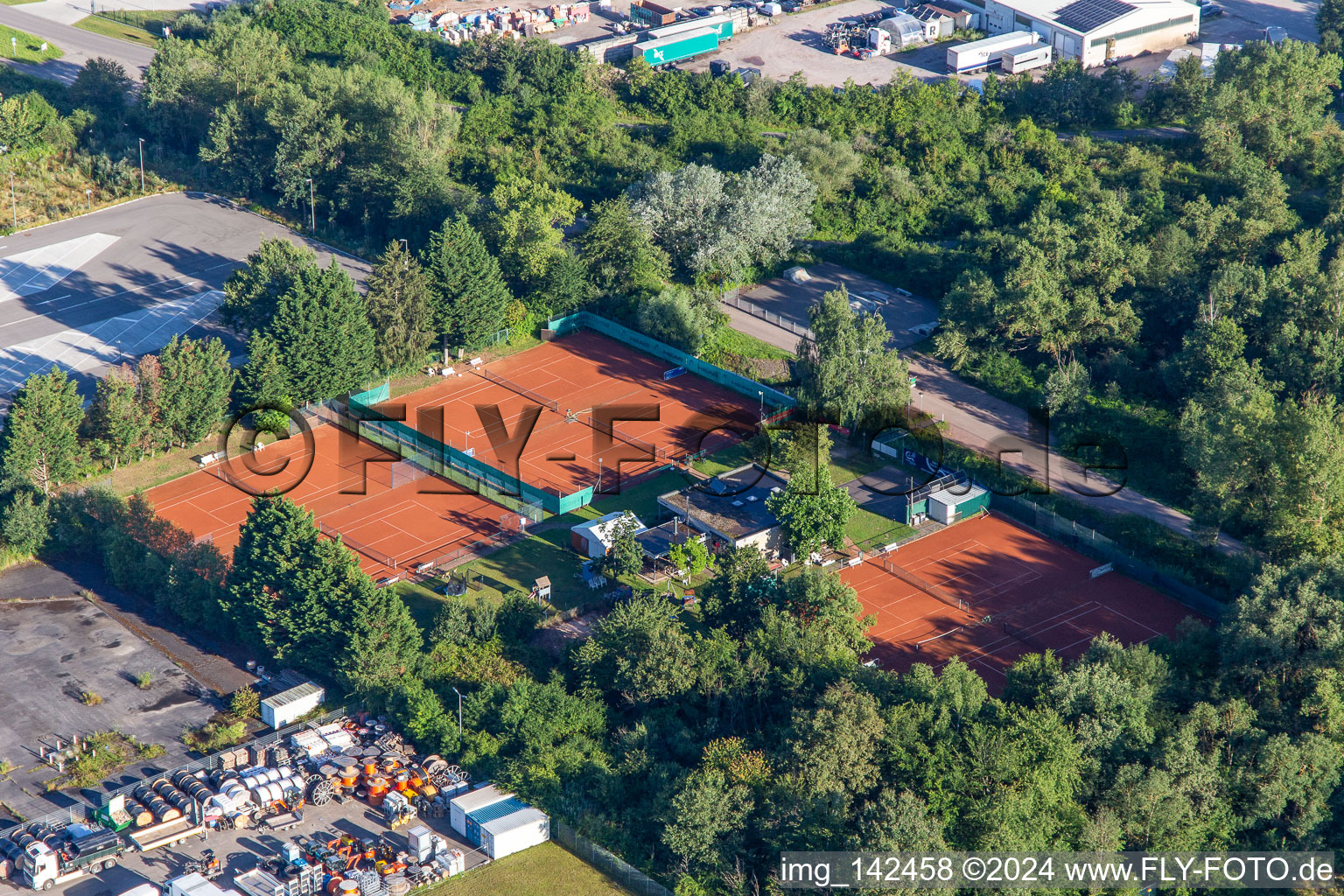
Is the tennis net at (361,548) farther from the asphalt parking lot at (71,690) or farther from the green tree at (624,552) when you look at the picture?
the asphalt parking lot at (71,690)

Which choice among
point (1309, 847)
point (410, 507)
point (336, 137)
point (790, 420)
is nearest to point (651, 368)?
point (790, 420)

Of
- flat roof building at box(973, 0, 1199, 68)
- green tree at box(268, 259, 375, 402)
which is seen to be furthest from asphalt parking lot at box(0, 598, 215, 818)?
flat roof building at box(973, 0, 1199, 68)

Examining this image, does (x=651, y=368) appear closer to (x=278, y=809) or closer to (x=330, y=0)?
(x=278, y=809)

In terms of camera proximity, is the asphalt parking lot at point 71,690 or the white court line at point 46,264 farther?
the white court line at point 46,264

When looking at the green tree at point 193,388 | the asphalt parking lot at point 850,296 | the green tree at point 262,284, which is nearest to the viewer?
the green tree at point 193,388

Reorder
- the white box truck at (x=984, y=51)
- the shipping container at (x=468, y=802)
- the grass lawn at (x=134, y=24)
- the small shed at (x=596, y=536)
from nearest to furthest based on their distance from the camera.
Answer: the shipping container at (x=468, y=802) < the small shed at (x=596, y=536) < the white box truck at (x=984, y=51) < the grass lawn at (x=134, y=24)

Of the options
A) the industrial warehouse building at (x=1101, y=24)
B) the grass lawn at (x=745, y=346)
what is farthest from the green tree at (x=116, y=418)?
the industrial warehouse building at (x=1101, y=24)

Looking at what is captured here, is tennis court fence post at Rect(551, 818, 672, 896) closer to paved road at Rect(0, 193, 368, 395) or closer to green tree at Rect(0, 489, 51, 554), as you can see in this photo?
green tree at Rect(0, 489, 51, 554)
